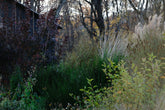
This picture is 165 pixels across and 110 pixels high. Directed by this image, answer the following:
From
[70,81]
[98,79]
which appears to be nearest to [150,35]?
[98,79]

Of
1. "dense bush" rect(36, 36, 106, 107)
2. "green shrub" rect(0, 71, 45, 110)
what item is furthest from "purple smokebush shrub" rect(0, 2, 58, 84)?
"green shrub" rect(0, 71, 45, 110)

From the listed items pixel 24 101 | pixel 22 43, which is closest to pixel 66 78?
pixel 24 101

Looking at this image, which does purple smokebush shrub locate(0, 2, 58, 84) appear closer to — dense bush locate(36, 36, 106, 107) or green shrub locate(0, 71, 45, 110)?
dense bush locate(36, 36, 106, 107)

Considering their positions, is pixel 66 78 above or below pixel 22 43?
below

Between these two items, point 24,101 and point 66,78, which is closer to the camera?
point 24,101

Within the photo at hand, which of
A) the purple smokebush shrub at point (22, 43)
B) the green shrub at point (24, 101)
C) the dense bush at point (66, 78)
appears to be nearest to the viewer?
the green shrub at point (24, 101)

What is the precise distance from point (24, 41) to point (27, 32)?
25 centimetres

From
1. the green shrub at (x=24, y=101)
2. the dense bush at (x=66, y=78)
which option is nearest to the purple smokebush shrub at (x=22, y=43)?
the dense bush at (x=66, y=78)

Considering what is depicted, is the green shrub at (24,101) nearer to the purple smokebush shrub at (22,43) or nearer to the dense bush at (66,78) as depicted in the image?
the dense bush at (66,78)

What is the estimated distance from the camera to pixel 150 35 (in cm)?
417

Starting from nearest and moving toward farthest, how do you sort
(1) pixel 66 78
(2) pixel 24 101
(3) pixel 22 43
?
1. (2) pixel 24 101
2. (3) pixel 22 43
3. (1) pixel 66 78

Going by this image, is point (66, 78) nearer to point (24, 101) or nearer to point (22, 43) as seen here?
point (24, 101)

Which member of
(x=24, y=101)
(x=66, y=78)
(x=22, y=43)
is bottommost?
(x=24, y=101)

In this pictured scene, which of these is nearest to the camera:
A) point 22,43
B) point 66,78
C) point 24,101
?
point 24,101
